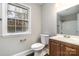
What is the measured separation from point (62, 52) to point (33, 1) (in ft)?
3.15

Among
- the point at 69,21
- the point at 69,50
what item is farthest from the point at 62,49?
the point at 69,21

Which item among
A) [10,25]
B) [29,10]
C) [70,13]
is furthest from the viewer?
[70,13]

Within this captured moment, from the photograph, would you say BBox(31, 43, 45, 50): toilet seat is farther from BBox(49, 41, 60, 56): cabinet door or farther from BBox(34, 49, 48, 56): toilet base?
BBox(49, 41, 60, 56): cabinet door

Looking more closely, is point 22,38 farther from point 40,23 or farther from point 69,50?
→ point 69,50

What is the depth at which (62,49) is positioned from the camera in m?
1.29

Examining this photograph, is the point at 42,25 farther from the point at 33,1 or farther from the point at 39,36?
the point at 33,1

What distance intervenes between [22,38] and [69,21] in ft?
2.83

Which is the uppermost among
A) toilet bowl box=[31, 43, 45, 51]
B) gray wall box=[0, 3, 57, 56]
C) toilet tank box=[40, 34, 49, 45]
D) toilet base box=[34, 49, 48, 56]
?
gray wall box=[0, 3, 57, 56]

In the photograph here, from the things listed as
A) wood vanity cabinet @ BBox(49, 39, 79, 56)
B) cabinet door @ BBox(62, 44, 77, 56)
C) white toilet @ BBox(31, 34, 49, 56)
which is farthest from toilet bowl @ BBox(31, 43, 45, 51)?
cabinet door @ BBox(62, 44, 77, 56)

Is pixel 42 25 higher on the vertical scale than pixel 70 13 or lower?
lower

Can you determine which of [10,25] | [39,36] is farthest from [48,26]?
[10,25]

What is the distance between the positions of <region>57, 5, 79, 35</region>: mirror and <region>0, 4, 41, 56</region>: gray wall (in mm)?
375

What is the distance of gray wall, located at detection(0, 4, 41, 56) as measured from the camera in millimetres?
1099

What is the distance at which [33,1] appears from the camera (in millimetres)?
1213
